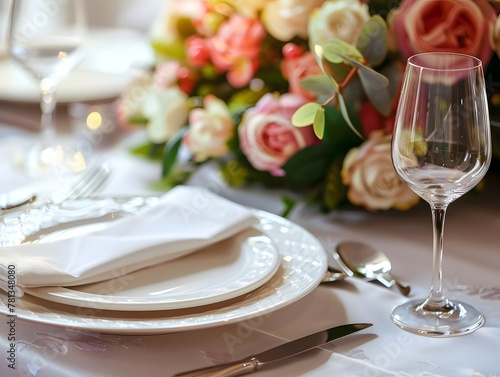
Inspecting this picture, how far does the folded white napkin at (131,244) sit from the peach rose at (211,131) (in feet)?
0.68

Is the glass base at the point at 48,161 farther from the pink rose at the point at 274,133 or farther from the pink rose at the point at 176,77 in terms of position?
the pink rose at the point at 274,133

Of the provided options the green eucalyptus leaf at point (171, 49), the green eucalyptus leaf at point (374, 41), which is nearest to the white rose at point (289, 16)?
the green eucalyptus leaf at point (374, 41)

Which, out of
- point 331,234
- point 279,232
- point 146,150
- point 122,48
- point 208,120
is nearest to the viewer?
point 279,232

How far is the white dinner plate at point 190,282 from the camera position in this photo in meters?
0.79

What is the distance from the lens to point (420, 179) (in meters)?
0.82

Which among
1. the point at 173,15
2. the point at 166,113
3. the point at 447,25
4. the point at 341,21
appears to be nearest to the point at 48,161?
the point at 166,113

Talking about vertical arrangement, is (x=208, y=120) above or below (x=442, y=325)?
above

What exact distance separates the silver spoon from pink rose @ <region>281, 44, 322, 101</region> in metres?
0.23

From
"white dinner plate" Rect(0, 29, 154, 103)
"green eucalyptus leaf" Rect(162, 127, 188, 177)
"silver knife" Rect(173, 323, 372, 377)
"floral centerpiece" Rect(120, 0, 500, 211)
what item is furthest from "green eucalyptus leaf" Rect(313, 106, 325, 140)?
"white dinner plate" Rect(0, 29, 154, 103)

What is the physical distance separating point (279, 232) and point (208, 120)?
30 centimetres

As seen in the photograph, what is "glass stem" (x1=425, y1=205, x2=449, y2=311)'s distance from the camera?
2.79 ft

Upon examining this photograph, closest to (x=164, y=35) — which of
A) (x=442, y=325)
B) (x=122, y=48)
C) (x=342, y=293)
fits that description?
(x=122, y=48)

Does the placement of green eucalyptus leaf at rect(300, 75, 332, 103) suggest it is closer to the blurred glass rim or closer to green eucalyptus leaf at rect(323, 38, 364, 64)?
green eucalyptus leaf at rect(323, 38, 364, 64)

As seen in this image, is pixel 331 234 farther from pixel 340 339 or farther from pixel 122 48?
pixel 122 48
